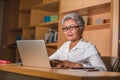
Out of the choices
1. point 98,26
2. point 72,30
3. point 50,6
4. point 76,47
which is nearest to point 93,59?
point 76,47

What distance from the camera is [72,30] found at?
2.26 meters

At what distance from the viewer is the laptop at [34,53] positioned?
5.10ft

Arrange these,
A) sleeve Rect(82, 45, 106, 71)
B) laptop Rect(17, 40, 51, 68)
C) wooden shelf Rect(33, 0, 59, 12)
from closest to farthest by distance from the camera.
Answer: laptop Rect(17, 40, 51, 68), sleeve Rect(82, 45, 106, 71), wooden shelf Rect(33, 0, 59, 12)

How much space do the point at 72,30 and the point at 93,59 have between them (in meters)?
0.46

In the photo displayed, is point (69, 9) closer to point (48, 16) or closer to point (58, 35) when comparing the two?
point (58, 35)

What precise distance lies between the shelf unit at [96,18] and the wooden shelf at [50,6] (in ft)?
0.74

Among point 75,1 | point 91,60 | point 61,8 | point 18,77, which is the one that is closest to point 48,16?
point 61,8

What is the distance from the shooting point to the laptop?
1555mm

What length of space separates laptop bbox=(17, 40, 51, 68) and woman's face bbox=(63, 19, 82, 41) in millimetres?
636

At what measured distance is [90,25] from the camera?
3525mm

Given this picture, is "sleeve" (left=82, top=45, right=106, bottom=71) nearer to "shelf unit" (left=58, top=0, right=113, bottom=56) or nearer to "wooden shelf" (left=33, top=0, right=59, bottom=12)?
"shelf unit" (left=58, top=0, right=113, bottom=56)

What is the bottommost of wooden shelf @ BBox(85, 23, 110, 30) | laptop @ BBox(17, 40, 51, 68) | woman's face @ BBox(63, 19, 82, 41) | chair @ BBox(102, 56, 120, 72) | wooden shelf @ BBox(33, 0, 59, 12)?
chair @ BBox(102, 56, 120, 72)

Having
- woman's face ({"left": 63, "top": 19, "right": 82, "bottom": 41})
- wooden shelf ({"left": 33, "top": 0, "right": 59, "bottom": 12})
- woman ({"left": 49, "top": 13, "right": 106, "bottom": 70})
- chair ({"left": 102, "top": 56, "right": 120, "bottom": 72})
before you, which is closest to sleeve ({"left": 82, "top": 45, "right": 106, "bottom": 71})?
woman ({"left": 49, "top": 13, "right": 106, "bottom": 70})

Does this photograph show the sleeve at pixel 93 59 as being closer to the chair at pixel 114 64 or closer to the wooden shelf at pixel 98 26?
the chair at pixel 114 64
